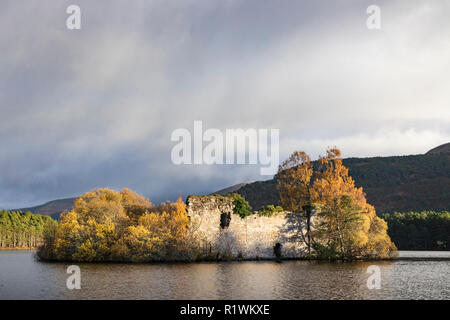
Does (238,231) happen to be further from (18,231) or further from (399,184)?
(399,184)

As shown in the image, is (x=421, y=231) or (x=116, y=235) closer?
(x=116, y=235)

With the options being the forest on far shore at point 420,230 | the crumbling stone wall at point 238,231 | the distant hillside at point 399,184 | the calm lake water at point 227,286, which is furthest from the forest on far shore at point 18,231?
the calm lake water at point 227,286

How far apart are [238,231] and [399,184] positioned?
286 feet

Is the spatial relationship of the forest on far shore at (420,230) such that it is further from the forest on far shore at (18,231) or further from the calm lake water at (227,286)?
the calm lake water at (227,286)

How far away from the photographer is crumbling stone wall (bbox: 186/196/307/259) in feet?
129

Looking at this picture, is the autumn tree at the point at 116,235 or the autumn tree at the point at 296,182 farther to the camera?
the autumn tree at the point at 296,182

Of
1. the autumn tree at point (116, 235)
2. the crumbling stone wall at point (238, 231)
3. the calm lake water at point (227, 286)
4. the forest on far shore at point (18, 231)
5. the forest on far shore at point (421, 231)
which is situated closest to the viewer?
the calm lake water at point (227, 286)

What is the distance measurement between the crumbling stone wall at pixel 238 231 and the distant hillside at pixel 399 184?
169 ft

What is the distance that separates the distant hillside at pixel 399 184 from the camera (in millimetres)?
97938

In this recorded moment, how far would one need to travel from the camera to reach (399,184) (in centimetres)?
11219

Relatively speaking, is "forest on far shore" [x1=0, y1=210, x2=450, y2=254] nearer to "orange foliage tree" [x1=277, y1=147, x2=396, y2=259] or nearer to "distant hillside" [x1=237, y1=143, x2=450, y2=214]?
"distant hillside" [x1=237, y1=143, x2=450, y2=214]

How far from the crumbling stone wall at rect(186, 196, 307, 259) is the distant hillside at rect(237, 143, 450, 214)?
51600mm

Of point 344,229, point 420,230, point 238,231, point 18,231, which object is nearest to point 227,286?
point 238,231
